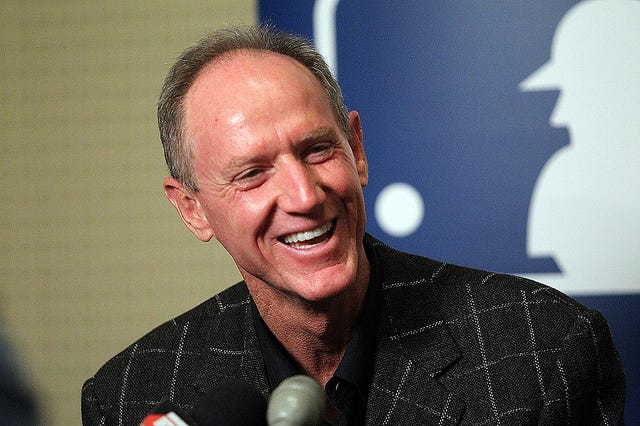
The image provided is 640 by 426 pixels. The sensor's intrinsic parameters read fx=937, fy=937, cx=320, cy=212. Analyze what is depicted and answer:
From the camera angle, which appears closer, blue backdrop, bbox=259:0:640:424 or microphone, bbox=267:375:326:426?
microphone, bbox=267:375:326:426

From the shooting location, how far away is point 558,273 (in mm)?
1939

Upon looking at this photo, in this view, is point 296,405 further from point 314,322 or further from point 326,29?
point 326,29

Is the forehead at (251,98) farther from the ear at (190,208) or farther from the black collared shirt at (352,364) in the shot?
the black collared shirt at (352,364)

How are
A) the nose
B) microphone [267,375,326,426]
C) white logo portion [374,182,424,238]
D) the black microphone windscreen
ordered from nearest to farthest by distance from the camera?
microphone [267,375,326,426] < the black microphone windscreen < the nose < white logo portion [374,182,424,238]

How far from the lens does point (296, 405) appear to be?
749 millimetres

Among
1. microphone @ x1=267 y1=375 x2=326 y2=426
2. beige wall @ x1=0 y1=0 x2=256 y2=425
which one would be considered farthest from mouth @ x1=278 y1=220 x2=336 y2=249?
beige wall @ x1=0 y1=0 x2=256 y2=425

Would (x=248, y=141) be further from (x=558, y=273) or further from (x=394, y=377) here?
(x=558, y=273)

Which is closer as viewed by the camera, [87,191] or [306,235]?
[306,235]

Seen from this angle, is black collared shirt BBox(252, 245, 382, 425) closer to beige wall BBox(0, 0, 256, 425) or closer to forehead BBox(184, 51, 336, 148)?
forehead BBox(184, 51, 336, 148)

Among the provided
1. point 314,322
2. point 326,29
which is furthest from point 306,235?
point 326,29

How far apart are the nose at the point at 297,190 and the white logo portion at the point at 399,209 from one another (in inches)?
33.9

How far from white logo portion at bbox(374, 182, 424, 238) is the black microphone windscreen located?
1.13 m

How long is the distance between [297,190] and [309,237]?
0.07 m

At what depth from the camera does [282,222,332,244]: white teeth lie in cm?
118
